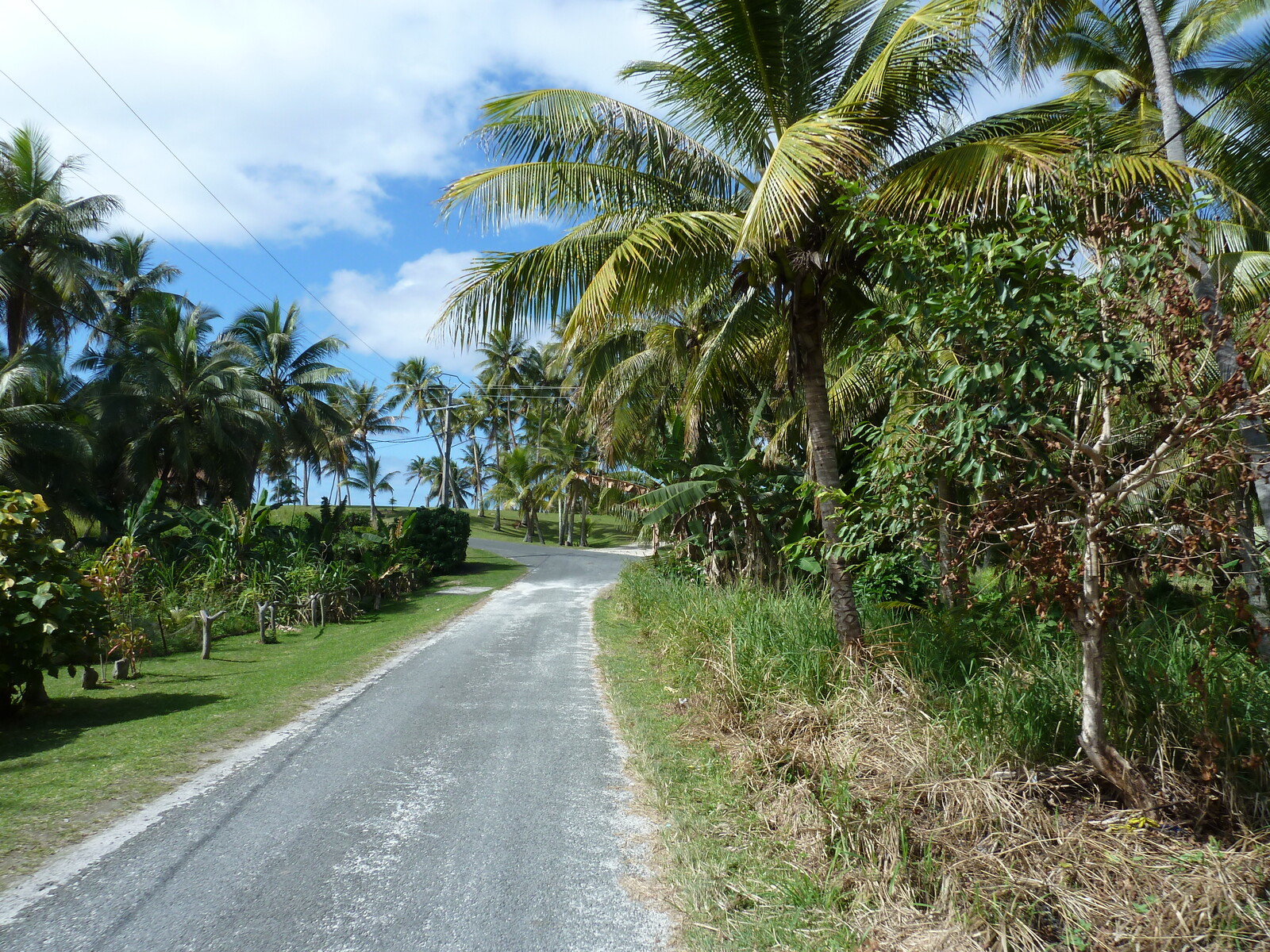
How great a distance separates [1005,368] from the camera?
157 inches

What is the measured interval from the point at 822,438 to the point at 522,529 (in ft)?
182

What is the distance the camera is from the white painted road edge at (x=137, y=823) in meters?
3.97

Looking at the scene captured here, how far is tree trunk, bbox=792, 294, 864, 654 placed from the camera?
7055 millimetres

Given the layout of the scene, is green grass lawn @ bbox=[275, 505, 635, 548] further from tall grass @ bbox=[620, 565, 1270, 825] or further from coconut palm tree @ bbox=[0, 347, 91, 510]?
tall grass @ bbox=[620, 565, 1270, 825]

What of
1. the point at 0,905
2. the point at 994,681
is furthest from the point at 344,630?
the point at 994,681

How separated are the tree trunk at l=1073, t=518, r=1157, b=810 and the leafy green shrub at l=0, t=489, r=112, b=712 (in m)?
8.03

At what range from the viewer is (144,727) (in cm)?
749

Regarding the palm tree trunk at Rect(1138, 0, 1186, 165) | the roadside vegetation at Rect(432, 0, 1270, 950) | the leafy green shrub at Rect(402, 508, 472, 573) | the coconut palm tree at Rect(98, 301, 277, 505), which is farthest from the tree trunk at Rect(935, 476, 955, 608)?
the coconut palm tree at Rect(98, 301, 277, 505)

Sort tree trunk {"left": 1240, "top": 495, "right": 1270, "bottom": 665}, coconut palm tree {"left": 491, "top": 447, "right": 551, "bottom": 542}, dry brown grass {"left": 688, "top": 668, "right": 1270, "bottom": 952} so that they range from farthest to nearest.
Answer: coconut palm tree {"left": 491, "top": 447, "right": 551, "bottom": 542}
tree trunk {"left": 1240, "top": 495, "right": 1270, "bottom": 665}
dry brown grass {"left": 688, "top": 668, "right": 1270, "bottom": 952}

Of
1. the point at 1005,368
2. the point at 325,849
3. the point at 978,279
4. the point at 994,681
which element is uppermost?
the point at 978,279

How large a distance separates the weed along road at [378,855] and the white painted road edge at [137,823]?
0.02 meters

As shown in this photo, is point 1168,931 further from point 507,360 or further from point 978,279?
point 507,360

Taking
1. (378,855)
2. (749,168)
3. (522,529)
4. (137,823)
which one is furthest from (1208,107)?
(522,529)

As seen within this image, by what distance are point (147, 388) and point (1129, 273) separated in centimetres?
2867
